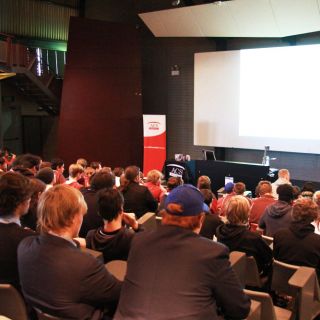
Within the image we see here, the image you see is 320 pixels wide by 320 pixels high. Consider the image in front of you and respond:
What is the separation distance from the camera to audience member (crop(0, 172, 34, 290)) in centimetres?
221

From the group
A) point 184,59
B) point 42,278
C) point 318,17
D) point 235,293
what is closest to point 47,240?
point 42,278

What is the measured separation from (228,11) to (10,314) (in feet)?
25.4

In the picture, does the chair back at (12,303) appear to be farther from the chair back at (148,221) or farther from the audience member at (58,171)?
the audience member at (58,171)

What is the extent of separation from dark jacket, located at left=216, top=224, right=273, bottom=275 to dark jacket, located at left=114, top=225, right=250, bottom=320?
1324mm

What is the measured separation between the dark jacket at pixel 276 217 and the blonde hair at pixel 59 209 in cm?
232

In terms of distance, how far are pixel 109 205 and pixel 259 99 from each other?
7.19 meters

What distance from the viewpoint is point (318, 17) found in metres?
7.60

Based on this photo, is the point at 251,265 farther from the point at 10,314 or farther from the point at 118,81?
the point at 118,81

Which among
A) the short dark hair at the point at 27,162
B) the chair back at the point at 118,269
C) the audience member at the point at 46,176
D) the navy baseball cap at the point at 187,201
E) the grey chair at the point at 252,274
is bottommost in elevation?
the grey chair at the point at 252,274

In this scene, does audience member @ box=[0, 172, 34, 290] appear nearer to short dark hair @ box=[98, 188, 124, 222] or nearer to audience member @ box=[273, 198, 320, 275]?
short dark hair @ box=[98, 188, 124, 222]

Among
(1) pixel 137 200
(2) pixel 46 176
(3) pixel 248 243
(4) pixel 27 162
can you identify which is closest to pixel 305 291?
(3) pixel 248 243

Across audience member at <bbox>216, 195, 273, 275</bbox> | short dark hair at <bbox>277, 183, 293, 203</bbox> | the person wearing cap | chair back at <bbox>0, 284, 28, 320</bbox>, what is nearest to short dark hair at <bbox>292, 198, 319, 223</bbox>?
audience member at <bbox>216, 195, 273, 275</bbox>

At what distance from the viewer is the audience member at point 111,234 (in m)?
2.61

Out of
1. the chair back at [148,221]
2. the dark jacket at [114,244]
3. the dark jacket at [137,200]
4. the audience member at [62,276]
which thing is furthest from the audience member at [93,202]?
the audience member at [62,276]
